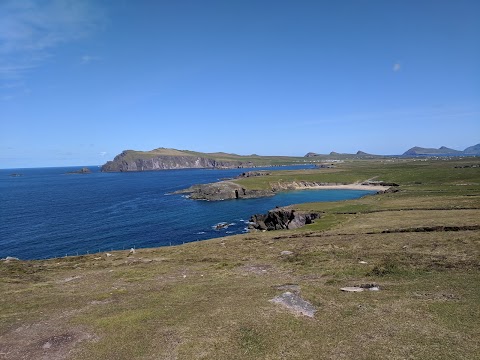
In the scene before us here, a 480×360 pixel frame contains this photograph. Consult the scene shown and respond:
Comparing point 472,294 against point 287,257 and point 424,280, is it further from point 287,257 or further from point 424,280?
point 287,257

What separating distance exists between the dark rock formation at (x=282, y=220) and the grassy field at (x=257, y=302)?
3425 centimetres

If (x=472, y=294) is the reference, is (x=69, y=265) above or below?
below

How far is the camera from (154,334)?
79.2 feet

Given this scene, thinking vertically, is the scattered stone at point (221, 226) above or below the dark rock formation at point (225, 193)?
below

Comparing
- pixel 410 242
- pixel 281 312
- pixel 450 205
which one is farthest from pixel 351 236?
pixel 450 205

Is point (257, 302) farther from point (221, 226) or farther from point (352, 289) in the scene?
point (221, 226)

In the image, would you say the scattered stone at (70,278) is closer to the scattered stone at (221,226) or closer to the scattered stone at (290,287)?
the scattered stone at (290,287)

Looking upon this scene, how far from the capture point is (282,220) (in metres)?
94.8

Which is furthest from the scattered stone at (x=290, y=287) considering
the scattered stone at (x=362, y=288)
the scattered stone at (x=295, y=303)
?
the scattered stone at (x=362, y=288)

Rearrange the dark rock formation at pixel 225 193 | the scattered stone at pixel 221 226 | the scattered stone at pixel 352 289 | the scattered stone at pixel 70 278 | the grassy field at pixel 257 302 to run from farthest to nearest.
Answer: the dark rock formation at pixel 225 193 → the scattered stone at pixel 221 226 → the scattered stone at pixel 70 278 → the scattered stone at pixel 352 289 → the grassy field at pixel 257 302

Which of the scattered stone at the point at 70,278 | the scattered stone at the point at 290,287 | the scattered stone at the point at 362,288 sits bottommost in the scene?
the scattered stone at the point at 70,278

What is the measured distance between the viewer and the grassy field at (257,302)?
21859 mm

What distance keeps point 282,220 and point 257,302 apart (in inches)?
2617

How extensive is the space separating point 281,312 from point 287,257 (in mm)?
19585
